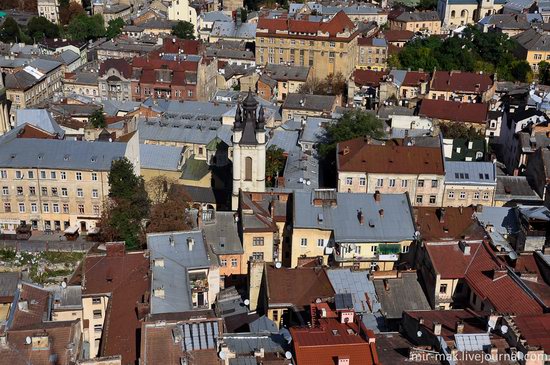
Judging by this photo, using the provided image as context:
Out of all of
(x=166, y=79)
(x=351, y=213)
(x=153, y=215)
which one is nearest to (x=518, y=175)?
(x=351, y=213)

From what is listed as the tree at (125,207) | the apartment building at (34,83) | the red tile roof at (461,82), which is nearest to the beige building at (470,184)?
the tree at (125,207)

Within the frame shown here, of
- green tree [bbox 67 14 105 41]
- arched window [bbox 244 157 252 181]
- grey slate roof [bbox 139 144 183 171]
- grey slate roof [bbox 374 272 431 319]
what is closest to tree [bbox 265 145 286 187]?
arched window [bbox 244 157 252 181]

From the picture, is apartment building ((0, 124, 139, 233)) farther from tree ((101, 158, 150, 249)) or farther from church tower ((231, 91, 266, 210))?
church tower ((231, 91, 266, 210))

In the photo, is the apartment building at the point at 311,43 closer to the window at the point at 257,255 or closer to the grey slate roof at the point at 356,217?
the grey slate roof at the point at 356,217

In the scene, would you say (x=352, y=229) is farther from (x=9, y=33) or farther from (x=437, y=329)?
(x=9, y=33)

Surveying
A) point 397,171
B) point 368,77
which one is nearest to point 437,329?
point 397,171

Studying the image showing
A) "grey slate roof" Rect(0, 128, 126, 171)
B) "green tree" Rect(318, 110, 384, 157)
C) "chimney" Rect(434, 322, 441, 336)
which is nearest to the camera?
"chimney" Rect(434, 322, 441, 336)
